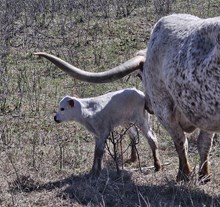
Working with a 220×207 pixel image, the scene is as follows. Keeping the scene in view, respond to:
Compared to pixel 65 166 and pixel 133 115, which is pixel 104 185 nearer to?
pixel 65 166

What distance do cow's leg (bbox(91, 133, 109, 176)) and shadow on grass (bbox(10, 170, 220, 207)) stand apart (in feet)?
0.60

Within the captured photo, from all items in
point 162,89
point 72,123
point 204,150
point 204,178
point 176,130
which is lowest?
point 204,178

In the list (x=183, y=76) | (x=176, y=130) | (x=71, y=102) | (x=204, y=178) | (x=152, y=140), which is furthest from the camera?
(x=71, y=102)

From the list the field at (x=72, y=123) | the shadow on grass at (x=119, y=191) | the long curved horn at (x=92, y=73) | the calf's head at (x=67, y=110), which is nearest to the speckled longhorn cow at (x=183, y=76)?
the long curved horn at (x=92, y=73)

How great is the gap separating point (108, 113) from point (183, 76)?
201cm

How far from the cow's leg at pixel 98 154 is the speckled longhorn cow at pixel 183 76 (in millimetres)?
710

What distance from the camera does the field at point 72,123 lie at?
6.79 metres

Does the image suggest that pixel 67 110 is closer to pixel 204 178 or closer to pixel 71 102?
pixel 71 102

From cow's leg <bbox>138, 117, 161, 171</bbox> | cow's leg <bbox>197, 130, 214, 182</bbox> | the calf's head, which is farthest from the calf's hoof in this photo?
the calf's head

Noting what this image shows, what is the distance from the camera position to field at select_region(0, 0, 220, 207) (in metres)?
6.79

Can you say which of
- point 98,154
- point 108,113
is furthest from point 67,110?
point 98,154

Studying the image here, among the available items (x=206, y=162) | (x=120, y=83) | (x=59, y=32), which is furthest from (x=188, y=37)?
(x=59, y=32)

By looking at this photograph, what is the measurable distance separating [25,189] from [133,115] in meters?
1.89

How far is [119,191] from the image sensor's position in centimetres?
675
